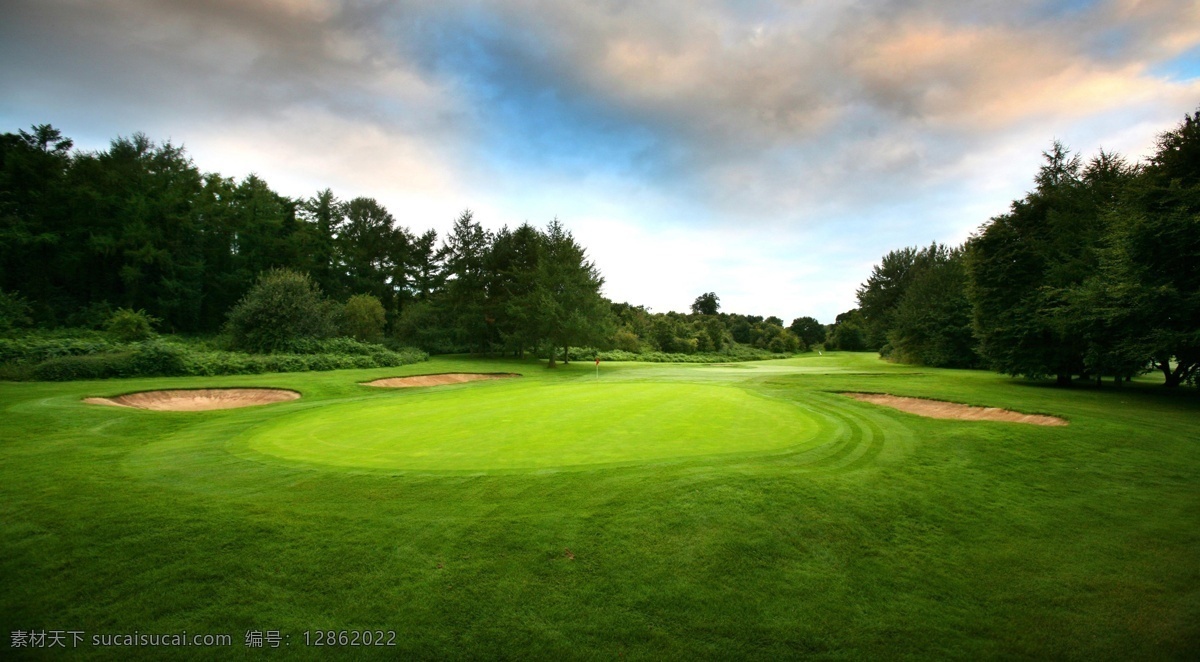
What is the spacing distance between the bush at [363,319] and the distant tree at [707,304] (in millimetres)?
61181

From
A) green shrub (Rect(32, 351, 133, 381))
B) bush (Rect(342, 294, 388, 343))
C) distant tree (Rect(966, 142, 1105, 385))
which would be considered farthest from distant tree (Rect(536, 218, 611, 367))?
distant tree (Rect(966, 142, 1105, 385))

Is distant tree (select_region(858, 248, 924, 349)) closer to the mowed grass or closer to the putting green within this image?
the putting green

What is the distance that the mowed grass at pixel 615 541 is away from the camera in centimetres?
297

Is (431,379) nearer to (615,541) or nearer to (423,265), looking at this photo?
(615,541)

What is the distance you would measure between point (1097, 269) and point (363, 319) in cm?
3962

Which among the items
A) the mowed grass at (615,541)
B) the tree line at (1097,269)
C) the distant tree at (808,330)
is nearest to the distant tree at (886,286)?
the distant tree at (808,330)

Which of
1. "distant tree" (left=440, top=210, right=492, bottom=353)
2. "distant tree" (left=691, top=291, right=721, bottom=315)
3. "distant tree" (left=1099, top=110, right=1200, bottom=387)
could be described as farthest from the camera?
"distant tree" (left=691, top=291, right=721, bottom=315)

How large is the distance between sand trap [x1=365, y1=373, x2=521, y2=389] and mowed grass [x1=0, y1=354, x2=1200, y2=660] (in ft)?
35.6

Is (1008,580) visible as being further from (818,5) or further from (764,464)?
(818,5)

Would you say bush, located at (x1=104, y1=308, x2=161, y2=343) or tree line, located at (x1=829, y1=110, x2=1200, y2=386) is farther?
Answer: bush, located at (x1=104, y1=308, x2=161, y2=343)

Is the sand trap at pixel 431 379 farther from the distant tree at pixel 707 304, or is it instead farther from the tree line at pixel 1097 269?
the distant tree at pixel 707 304

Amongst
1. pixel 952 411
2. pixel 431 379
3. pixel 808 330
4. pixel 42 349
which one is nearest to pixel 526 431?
pixel 952 411

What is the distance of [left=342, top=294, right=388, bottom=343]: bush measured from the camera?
33188 millimetres

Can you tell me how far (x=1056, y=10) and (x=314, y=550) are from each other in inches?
747
